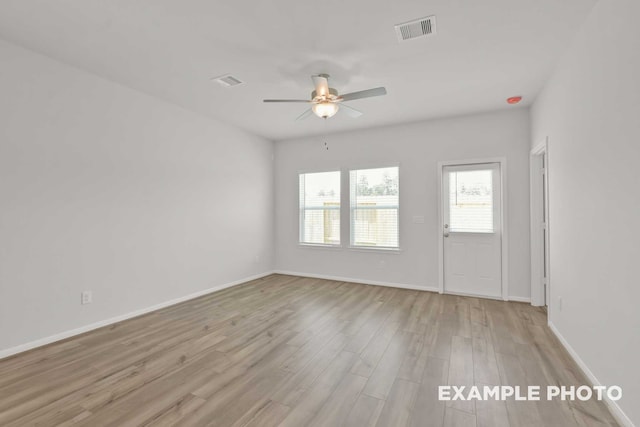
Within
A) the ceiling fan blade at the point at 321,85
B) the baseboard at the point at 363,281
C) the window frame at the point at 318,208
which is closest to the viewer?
the ceiling fan blade at the point at 321,85

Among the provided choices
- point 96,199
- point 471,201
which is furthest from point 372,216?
point 96,199

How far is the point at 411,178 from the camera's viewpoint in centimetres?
513

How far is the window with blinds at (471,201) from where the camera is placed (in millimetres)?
4625

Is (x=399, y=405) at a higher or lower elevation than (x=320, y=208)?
lower

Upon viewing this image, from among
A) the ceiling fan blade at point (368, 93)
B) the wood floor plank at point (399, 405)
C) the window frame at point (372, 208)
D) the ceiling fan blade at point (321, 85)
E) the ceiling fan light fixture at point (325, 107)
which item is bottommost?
the wood floor plank at point (399, 405)

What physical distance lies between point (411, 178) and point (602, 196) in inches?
122

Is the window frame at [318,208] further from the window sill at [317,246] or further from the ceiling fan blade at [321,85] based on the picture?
the ceiling fan blade at [321,85]

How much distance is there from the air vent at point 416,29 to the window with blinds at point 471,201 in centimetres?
275

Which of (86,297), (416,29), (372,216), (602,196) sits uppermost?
(416,29)

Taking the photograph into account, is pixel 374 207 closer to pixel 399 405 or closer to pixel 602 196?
pixel 602 196

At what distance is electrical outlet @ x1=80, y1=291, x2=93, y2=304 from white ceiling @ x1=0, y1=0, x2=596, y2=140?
2.52 m

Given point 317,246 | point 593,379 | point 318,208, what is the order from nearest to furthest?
point 593,379, point 317,246, point 318,208

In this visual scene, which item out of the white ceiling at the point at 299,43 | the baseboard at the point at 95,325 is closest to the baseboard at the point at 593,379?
the white ceiling at the point at 299,43

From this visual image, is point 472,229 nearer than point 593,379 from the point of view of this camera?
No
